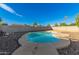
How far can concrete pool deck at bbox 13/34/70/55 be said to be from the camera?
5133 millimetres

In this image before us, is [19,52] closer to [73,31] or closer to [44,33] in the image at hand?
[44,33]

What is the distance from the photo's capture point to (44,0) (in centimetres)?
513

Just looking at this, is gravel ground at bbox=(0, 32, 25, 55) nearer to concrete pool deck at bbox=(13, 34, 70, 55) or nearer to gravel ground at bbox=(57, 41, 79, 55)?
concrete pool deck at bbox=(13, 34, 70, 55)

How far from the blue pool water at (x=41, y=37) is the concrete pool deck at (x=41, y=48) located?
45 mm

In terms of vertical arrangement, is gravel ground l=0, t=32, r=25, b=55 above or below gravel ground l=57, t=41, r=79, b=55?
above

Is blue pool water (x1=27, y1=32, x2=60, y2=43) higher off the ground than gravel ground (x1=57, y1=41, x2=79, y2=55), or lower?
higher

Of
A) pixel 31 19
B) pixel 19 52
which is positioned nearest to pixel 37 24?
pixel 31 19

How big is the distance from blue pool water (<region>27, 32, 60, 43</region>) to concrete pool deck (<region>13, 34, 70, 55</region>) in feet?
0.15

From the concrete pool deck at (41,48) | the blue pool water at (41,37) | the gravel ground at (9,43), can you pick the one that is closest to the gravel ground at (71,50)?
the concrete pool deck at (41,48)

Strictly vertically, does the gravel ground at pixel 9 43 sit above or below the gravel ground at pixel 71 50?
above

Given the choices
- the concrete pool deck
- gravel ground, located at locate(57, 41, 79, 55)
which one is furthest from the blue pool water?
gravel ground, located at locate(57, 41, 79, 55)

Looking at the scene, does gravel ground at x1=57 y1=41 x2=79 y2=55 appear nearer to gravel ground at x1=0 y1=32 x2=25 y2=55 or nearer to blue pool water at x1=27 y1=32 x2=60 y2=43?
blue pool water at x1=27 y1=32 x2=60 y2=43

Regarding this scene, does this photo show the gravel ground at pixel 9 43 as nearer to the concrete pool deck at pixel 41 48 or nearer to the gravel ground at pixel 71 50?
the concrete pool deck at pixel 41 48

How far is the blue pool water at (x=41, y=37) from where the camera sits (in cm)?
515
